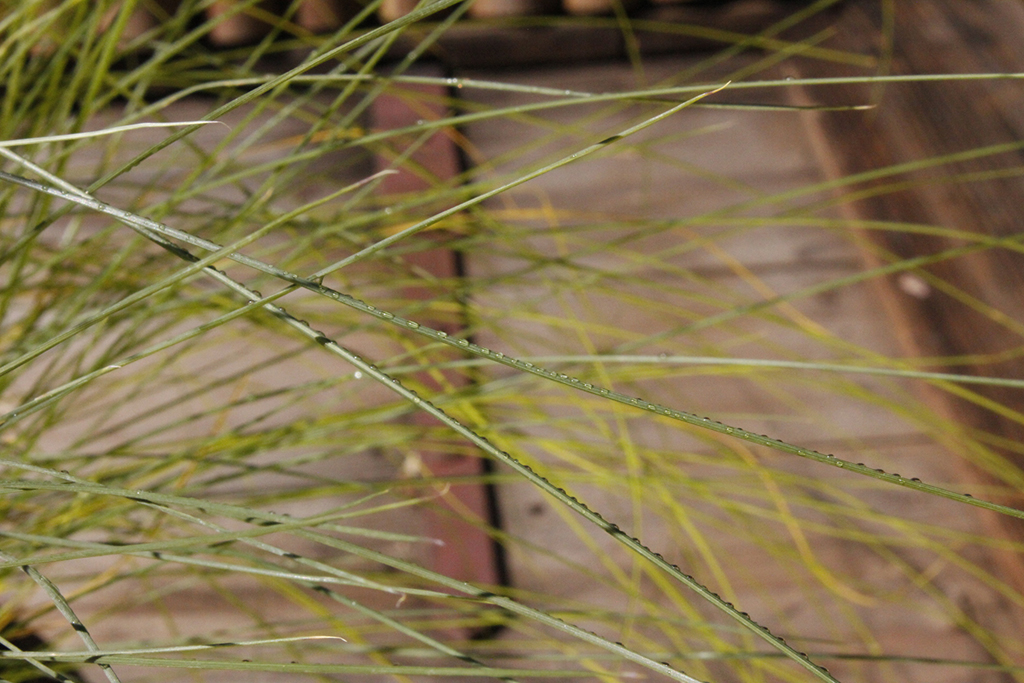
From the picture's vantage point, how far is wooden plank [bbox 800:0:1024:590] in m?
0.66

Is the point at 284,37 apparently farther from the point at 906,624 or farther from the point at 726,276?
the point at 906,624

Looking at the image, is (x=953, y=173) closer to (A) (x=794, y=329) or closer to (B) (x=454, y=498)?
(A) (x=794, y=329)

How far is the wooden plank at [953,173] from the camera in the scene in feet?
2.15

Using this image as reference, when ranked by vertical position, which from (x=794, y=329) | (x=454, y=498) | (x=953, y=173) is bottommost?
(x=454, y=498)

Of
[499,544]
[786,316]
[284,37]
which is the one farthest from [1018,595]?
[284,37]

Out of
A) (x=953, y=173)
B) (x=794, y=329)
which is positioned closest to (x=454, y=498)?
(x=794, y=329)

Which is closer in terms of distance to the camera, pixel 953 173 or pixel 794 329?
pixel 794 329

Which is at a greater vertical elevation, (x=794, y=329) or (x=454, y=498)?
(x=794, y=329)

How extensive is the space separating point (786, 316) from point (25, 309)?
29.8 inches

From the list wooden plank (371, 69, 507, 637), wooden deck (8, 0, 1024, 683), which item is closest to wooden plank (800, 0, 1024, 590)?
wooden deck (8, 0, 1024, 683)

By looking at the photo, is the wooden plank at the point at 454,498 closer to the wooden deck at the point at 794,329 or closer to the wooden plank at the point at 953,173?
the wooden deck at the point at 794,329

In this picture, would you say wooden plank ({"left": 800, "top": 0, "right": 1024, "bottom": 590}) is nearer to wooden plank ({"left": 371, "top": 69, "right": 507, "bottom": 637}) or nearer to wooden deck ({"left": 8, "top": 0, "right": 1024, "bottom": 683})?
wooden deck ({"left": 8, "top": 0, "right": 1024, "bottom": 683})

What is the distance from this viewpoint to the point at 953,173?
2.44 ft

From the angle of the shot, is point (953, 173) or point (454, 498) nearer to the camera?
point (454, 498)
